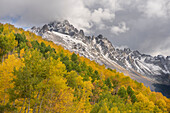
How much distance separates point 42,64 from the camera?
57.9ft

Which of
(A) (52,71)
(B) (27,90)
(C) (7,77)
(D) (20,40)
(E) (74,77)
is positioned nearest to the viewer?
(B) (27,90)

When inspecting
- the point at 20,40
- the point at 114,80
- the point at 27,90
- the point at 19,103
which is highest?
the point at 20,40

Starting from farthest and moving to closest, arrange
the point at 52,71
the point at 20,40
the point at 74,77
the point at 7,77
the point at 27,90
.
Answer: the point at 20,40 → the point at 74,77 → the point at 7,77 → the point at 52,71 → the point at 27,90

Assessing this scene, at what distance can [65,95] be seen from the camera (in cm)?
1917

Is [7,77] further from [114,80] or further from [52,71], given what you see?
[114,80]

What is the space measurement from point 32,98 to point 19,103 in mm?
3971

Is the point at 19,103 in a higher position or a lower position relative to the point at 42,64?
lower

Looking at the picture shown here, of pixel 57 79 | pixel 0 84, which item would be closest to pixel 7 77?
pixel 0 84

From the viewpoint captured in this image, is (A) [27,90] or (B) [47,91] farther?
(B) [47,91]

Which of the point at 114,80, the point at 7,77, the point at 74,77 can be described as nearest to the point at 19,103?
the point at 7,77

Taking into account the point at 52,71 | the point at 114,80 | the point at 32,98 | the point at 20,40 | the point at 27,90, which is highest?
the point at 20,40

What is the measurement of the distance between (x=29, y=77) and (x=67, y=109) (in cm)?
765

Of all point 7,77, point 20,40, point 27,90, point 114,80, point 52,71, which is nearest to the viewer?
point 27,90

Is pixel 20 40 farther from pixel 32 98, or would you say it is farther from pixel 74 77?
pixel 32 98
